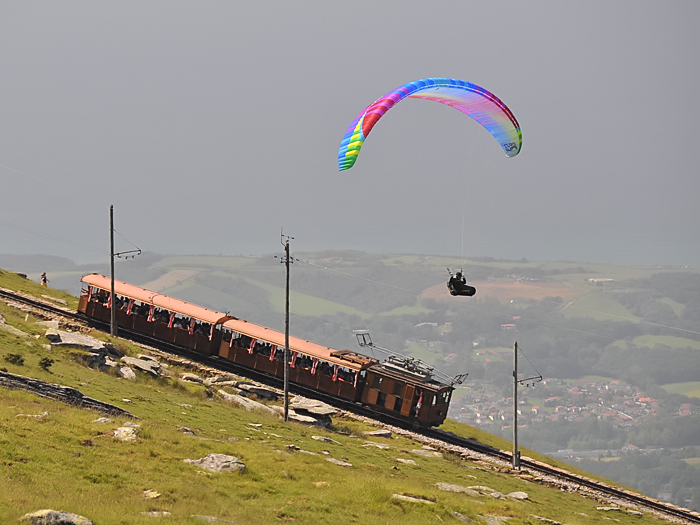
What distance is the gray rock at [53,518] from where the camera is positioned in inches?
523

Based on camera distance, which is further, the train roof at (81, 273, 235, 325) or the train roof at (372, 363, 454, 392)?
the train roof at (81, 273, 235, 325)

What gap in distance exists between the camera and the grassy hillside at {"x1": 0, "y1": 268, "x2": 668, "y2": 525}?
54.1 feet

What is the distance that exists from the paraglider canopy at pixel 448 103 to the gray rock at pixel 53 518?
21.4m

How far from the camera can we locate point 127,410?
2567 cm

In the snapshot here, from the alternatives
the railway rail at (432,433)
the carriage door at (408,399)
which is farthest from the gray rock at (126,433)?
the carriage door at (408,399)

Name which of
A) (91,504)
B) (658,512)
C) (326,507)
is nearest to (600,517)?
(658,512)

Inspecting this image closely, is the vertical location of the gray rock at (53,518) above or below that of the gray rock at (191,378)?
above

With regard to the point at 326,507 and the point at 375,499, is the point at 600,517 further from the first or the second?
the point at 326,507

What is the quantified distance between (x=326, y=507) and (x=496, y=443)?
105 ft

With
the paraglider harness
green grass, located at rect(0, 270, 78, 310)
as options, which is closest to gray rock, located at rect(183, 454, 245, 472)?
the paraglider harness

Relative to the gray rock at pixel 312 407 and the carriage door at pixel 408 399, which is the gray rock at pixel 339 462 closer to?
the gray rock at pixel 312 407

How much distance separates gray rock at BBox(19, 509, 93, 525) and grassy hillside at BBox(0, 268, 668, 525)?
0.37 metres

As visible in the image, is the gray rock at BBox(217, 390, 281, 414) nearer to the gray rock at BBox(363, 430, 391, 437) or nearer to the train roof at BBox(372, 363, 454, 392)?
the gray rock at BBox(363, 430, 391, 437)

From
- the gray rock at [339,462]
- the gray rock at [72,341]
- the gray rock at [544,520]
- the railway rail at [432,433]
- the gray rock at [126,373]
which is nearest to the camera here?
the gray rock at [544,520]
